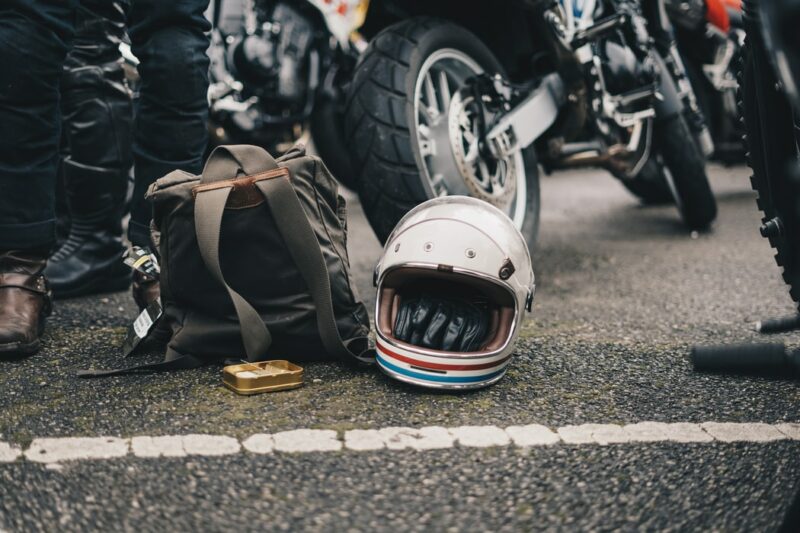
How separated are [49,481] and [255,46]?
2.91 metres

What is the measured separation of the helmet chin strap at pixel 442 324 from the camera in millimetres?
1754

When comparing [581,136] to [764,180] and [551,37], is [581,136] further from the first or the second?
[764,180]

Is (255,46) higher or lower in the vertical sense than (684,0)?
lower

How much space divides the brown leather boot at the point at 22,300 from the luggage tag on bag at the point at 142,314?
20cm

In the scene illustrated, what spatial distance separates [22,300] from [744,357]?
1.52m

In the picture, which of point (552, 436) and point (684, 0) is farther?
point (684, 0)

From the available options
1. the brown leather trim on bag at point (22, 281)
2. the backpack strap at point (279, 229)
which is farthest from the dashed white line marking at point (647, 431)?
the brown leather trim on bag at point (22, 281)

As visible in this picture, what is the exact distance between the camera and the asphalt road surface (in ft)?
4.01

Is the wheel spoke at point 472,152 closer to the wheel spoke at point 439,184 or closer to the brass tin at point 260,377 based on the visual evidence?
the wheel spoke at point 439,184

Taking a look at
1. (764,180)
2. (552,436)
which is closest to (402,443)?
(552,436)

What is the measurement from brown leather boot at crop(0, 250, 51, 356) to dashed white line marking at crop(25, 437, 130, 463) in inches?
20.3

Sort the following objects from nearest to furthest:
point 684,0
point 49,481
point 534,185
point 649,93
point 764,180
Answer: point 49,481
point 764,180
point 534,185
point 649,93
point 684,0

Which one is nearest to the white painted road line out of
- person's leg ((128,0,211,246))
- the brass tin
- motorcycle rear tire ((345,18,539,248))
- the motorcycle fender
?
the brass tin

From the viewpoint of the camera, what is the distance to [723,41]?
4086 millimetres
